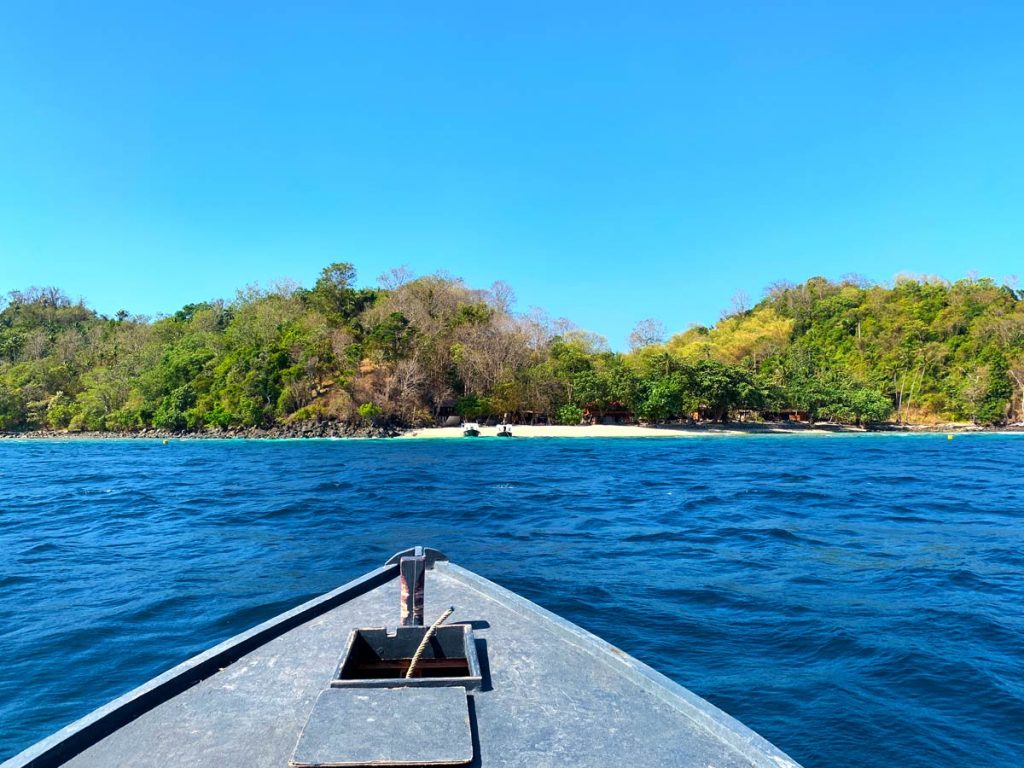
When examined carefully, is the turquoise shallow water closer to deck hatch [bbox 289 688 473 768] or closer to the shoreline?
deck hatch [bbox 289 688 473 768]

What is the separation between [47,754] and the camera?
241 cm

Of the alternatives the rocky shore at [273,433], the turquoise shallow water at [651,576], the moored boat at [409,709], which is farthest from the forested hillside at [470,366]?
the moored boat at [409,709]

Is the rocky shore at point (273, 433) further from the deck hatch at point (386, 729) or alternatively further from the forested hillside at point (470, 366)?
the deck hatch at point (386, 729)

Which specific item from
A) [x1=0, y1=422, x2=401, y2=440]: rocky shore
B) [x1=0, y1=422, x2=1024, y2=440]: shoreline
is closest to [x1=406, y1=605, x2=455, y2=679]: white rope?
[x1=0, y1=422, x2=1024, y2=440]: shoreline

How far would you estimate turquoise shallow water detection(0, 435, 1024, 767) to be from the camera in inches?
190

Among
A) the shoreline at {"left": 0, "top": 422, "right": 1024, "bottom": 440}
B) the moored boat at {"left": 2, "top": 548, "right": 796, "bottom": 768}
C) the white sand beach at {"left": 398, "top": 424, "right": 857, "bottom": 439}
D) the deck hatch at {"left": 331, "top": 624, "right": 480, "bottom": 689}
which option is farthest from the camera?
the shoreline at {"left": 0, "top": 422, "right": 1024, "bottom": 440}

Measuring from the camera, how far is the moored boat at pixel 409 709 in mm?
2447

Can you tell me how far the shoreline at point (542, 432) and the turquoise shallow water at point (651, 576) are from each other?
20036mm

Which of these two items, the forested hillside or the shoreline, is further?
the forested hillside

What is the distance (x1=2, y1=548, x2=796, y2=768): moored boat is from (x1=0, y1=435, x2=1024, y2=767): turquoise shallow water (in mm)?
1873

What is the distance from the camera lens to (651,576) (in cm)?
811

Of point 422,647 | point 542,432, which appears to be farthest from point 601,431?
point 422,647

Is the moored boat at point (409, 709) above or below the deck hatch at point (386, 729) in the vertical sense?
→ below

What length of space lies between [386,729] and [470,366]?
142 ft
